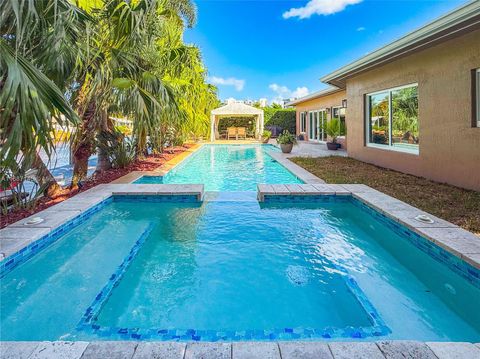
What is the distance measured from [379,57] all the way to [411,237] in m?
6.25

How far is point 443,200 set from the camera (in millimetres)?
6723

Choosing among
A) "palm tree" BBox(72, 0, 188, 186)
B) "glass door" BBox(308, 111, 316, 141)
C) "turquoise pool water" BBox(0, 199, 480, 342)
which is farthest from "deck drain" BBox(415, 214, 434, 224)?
"glass door" BBox(308, 111, 316, 141)

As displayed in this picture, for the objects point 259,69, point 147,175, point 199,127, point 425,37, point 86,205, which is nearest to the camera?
point 86,205

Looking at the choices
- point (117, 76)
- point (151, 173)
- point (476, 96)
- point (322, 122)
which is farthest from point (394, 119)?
point (322, 122)

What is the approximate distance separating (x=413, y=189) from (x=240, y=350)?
22.0 ft

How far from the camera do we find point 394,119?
1122cm

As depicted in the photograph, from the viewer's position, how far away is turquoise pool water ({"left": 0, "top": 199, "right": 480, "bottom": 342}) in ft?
10.8

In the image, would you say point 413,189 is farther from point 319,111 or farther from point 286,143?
point 319,111

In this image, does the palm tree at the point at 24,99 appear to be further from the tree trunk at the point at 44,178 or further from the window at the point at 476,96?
the window at the point at 476,96

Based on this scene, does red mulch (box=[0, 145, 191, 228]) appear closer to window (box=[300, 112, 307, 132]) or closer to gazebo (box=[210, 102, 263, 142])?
gazebo (box=[210, 102, 263, 142])

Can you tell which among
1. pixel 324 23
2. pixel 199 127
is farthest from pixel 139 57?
pixel 324 23

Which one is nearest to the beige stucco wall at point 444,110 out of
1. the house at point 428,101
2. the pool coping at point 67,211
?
the house at point 428,101

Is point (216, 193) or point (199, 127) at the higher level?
point (199, 127)

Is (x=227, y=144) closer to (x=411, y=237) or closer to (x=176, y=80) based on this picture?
(x=176, y=80)
